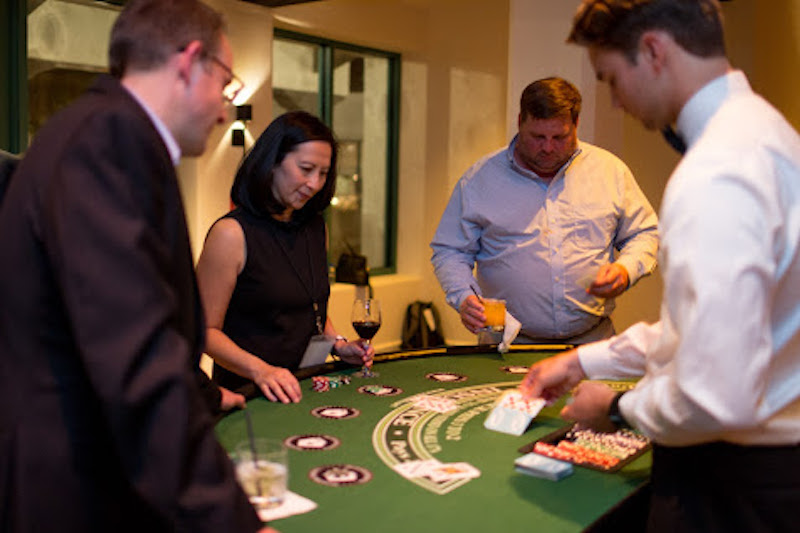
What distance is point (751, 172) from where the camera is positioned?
1.41m

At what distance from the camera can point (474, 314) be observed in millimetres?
3137

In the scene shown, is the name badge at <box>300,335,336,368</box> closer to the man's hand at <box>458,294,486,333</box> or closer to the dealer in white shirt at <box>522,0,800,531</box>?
the man's hand at <box>458,294,486,333</box>

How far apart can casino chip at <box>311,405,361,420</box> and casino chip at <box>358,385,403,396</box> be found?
0.20m

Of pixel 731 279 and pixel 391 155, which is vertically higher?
pixel 391 155

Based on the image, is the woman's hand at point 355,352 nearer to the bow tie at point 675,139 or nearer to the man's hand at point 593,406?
the man's hand at point 593,406

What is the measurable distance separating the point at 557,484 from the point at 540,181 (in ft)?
7.05

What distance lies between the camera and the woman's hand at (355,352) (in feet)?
9.24

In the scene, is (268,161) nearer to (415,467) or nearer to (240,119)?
(415,467)

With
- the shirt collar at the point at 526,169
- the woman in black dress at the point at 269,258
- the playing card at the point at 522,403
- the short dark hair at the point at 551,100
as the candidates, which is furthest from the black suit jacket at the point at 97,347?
the shirt collar at the point at 526,169

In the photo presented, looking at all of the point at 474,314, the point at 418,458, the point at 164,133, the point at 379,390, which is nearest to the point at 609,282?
the point at 474,314

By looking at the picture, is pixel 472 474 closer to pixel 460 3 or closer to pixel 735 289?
pixel 735 289

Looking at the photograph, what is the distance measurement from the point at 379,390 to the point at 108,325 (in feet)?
4.91

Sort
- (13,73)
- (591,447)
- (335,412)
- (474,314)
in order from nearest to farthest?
(591,447) → (335,412) → (474,314) → (13,73)

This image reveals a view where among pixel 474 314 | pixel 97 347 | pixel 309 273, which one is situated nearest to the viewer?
pixel 97 347
